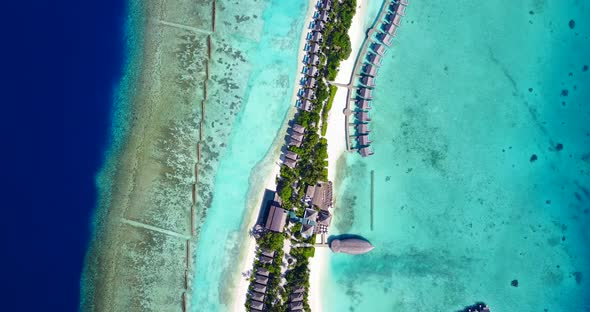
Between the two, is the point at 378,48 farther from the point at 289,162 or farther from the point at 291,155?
the point at 289,162

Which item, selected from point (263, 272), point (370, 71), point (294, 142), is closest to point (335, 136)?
point (294, 142)

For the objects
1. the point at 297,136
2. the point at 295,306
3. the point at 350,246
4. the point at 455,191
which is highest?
the point at 297,136

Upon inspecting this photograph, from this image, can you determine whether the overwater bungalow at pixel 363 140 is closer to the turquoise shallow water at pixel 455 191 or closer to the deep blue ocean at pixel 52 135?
the turquoise shallow water at pixel 455 191

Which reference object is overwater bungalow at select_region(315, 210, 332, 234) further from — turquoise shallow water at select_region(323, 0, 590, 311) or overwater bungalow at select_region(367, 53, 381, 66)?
overwater bungalow at select_region(367, 53, 381, 66)

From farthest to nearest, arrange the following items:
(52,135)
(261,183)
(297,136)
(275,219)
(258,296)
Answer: (52,135)
(261,183)
(258,296)
(297,136)
(275,219)

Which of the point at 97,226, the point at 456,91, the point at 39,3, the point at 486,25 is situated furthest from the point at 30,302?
the point at 486,25

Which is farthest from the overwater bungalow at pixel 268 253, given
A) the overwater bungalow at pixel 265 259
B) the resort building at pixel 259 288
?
the resort building at pixel 259 288
